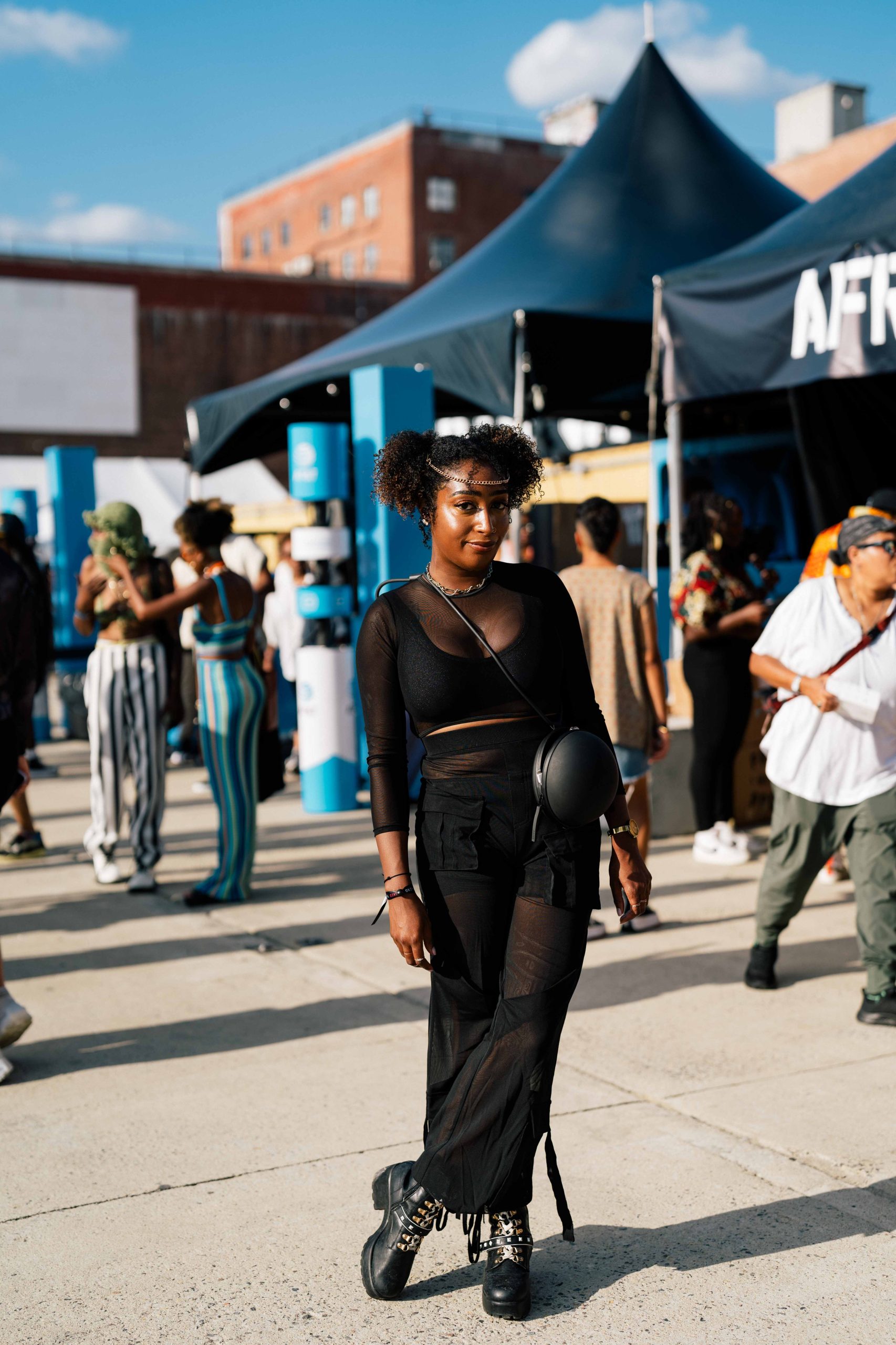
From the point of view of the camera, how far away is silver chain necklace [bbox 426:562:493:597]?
2.84 meters

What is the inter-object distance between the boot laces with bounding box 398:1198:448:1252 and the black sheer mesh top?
0.78 meters

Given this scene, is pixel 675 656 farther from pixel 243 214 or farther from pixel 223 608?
pixel 243 214

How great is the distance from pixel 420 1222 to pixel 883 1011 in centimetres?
225

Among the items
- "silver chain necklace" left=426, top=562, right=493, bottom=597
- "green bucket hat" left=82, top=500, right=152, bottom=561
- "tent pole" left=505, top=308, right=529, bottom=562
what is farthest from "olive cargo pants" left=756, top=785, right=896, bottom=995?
"tent pole" left=505, top=308, right=529, bottom=562

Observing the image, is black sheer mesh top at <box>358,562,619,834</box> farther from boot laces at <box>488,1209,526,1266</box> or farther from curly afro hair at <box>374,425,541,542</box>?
boot laces at <box>488,1209,526,1266</box>

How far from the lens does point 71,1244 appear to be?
312 cm

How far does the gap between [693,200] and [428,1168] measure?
924 centimetres

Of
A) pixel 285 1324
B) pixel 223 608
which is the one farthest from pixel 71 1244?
pixel 223 608

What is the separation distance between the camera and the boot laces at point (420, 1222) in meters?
2.81

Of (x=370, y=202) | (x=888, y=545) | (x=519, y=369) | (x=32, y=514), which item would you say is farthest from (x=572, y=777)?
(x=370, y=202)

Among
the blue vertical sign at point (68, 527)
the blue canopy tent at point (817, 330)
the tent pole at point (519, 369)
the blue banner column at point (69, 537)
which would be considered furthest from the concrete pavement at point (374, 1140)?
the blue vertical sign at point (68, 527)

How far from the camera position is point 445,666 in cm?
276

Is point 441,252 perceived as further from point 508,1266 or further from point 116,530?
point 508,1266
